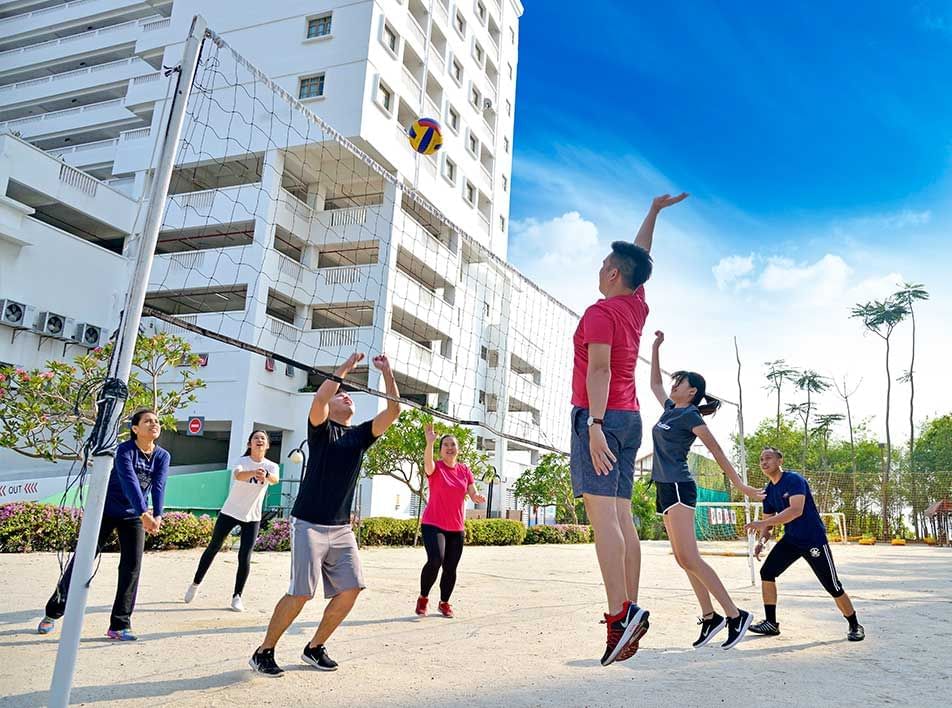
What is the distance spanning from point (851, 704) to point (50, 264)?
24.3 meters

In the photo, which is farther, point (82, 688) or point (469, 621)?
point (469, 621)

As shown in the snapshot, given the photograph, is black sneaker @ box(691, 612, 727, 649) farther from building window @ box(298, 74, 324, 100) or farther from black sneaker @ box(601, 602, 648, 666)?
building window @ box(298, 74, 324, 100)

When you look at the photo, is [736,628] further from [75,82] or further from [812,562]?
[75,82]

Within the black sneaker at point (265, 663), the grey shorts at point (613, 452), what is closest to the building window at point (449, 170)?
the black sneaker at point (265, 663)

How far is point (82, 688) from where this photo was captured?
366cm

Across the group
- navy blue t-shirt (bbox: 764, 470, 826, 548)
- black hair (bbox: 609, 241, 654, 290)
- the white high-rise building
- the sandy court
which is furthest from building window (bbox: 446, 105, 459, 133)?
black hair (bbox: 609, 241, 654, 290)

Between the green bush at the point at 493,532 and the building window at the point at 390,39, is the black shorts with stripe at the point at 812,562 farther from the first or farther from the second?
the building window at the point at 390,39

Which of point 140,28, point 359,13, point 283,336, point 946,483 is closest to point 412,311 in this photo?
point 283,336

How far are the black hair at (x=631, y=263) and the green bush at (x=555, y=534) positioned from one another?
1884 centimetres

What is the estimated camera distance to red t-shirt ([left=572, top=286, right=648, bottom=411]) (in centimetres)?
351

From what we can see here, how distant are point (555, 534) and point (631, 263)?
64.7 feet

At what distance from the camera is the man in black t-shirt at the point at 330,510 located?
4230 mm

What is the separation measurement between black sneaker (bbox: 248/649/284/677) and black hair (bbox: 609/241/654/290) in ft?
9.86

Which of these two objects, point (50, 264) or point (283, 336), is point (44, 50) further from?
point (283, 336)
